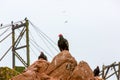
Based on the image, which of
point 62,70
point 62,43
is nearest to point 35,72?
point 62,70

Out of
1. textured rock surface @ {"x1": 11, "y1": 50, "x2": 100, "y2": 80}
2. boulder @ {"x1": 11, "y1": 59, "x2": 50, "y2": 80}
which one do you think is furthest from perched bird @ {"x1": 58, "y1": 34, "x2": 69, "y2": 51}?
boulder @ {"x1": 11, "y1": 59, "x2": 50, "y2": 80}

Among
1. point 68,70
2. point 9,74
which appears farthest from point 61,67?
point 9,74

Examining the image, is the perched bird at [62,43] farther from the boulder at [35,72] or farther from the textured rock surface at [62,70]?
the boulder at [35,72]

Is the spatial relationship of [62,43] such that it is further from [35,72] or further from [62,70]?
[35,72]

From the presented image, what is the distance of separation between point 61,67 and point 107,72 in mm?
18503

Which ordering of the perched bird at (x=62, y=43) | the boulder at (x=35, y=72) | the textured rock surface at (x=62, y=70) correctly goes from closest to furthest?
the boulder at (x=35, y=72), the textured rock surface at (x=62, y=70), the perched bird at (x=62, y=43)

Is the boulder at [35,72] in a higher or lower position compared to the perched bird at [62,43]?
lower

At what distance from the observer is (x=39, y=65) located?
37.8 m

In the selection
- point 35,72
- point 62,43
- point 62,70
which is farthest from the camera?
point 62,70

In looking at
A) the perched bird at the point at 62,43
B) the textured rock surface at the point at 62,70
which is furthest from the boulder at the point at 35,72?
the perched bird at the point at 62,43

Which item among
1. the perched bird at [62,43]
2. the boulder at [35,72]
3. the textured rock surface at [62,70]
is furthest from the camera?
the perched bird at [62,43]

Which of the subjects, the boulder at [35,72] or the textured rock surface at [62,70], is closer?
the boulder at [35,72]

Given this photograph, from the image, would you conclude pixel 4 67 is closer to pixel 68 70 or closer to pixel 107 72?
pixel 68 70

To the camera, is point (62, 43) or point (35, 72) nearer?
point (35, 72)
